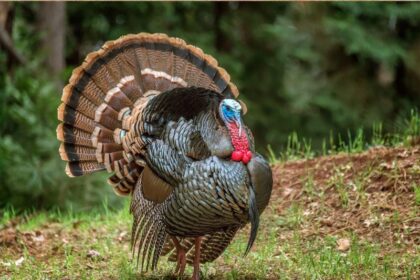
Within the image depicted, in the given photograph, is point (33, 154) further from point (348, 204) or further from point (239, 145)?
point (239, 145)

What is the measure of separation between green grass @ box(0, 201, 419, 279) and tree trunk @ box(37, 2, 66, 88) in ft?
17.2

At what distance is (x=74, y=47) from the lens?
13898 millimetres

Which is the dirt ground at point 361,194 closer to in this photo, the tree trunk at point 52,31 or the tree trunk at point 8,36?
the tree trunk at point 8,36

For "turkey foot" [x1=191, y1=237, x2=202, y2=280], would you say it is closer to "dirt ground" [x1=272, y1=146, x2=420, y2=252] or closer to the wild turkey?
the wild turkey

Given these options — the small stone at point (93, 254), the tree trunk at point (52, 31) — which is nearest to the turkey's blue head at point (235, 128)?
the small stone at point (93, 254)

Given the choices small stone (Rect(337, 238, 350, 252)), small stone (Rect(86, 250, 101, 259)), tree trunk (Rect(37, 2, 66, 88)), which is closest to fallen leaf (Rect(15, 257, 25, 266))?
small stone (Rect(86, 250, 101, 259))

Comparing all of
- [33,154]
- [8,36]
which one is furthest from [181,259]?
[8,36]

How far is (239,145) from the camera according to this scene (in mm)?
4223

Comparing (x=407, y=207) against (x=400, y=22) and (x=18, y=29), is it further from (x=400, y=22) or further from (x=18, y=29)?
(x=18, y=29)

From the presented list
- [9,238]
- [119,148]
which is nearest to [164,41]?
[119,148]

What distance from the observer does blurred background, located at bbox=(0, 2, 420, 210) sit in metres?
9.13

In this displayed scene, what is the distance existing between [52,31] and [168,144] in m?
7.30

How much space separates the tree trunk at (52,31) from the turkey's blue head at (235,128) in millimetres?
7299

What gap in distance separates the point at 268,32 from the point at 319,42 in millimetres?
1022
